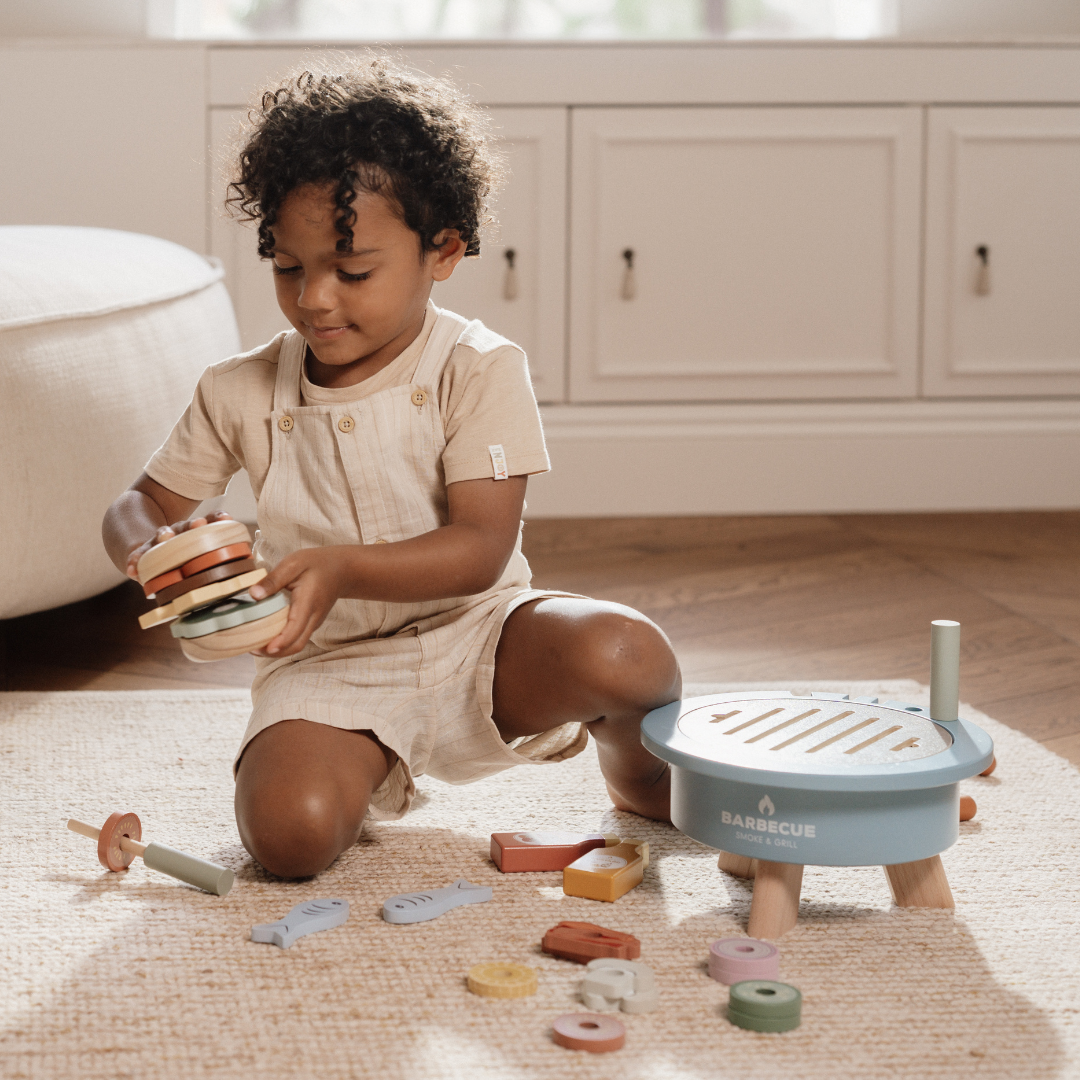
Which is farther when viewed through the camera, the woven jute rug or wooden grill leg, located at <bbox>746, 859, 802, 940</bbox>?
A: wooden grill leg, located at <bbox>746, 859, 802, 940</bbox>

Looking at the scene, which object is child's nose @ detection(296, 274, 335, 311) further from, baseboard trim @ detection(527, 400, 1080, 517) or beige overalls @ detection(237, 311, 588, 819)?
baseboard trim @ detection(527, 400, 1080, 517)

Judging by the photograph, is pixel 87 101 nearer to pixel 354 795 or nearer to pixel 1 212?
pixel 1 212

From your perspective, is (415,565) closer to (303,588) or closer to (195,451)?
(303,588)

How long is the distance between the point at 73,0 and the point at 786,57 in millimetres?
1018

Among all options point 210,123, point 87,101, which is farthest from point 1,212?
point 210,123

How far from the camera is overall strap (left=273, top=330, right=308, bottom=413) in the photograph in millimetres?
859

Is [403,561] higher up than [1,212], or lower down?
lower down

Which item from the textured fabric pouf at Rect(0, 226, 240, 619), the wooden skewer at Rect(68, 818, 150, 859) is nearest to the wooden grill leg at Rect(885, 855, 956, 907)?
the wooden skewer at Rect(68, 818, 150, 859)

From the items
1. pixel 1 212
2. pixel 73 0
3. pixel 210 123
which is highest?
pixel 73 0

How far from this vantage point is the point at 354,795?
779mm

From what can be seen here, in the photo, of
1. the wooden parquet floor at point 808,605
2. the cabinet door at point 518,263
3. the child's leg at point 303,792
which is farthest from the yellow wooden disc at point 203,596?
the cabinet door at point 518,263

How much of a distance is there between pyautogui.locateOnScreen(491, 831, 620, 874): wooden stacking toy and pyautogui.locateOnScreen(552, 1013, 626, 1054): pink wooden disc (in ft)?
0.63

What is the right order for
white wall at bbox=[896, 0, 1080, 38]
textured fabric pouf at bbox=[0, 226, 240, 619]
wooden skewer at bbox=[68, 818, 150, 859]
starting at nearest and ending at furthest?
1. wooden skewer at bbox=[68, 818, 150, 859]
2. textured fabric pouf at bbox=[0, 226, 240, 619]
3. white wall at bbox=[896, 0, 1080, 38]

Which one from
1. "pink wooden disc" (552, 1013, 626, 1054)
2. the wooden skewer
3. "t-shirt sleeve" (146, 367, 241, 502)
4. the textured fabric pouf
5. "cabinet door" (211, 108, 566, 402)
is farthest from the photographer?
"cabinet door" (211, 108, 566, 402)
